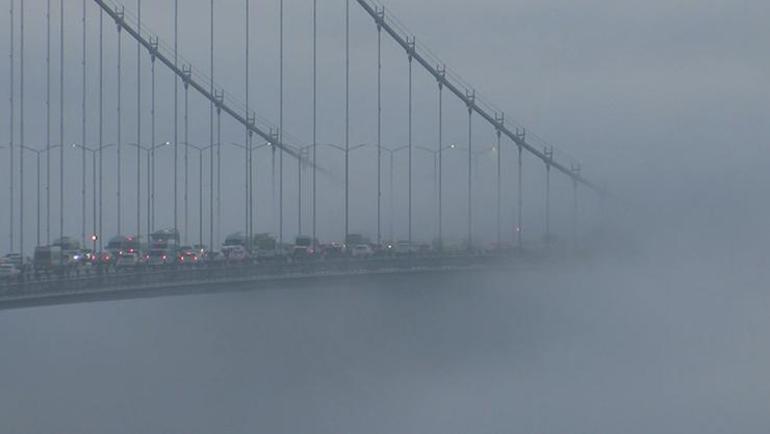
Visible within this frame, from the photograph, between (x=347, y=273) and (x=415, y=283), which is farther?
(x=415, y=283)

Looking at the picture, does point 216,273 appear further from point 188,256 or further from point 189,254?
point 189,254

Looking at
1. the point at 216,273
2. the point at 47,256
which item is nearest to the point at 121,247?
the point at 47,256

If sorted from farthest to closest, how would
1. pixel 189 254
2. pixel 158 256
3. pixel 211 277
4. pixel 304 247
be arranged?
pixel 304 247 < pixel 189 254 < pixel 158 256 < pixel 211 277

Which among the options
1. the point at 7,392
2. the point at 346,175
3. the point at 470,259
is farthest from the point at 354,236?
the point at 7,392

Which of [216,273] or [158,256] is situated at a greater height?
[158,256]

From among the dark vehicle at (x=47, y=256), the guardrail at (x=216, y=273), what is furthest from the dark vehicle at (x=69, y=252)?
the guardrail at (x=216, y=273)

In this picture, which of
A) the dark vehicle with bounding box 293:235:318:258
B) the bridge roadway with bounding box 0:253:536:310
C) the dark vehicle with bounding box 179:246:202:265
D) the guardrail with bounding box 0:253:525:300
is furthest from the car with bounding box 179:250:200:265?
the bridge roadway with bounding box 0:253:536:310

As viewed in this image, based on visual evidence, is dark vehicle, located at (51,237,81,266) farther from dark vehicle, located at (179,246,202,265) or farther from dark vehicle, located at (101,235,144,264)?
dark vehicle, located at (179,246,202,265)

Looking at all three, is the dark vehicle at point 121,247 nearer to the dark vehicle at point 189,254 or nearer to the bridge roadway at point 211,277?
the dark vehicle at point 189,254

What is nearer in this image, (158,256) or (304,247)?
(158,256)

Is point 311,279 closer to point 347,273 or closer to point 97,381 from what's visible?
point 347,273
